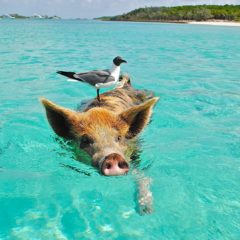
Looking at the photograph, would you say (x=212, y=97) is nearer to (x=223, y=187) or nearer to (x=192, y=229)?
(x=223, y=187)

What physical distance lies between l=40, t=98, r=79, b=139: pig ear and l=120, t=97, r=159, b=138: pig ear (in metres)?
0.69

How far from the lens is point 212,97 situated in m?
12.4

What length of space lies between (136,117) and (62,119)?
3.43 ft

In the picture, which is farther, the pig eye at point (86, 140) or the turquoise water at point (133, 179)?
the pig eye at point (86, 140)

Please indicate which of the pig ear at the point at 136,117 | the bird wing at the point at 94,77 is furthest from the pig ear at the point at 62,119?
the bird wing at the point at 94,77

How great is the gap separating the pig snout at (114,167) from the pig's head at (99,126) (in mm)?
536

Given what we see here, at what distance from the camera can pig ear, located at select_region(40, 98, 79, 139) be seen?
18.0 feet

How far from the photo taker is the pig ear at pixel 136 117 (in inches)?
219

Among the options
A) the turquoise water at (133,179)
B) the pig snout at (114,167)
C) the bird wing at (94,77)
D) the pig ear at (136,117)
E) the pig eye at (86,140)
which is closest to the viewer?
the pig snout at (114,167)

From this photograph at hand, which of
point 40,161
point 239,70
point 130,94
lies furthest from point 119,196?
point 239,70

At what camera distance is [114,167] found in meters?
4.49

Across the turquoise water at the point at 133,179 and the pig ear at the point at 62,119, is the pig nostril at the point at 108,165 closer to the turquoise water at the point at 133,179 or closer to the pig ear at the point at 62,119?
the turquoise water at the point at 133,179

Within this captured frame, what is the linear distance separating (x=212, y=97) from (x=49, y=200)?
26.2ft

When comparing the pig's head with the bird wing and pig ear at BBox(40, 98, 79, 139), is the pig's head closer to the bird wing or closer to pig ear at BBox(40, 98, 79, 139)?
pig ear at BBox(40, 98, 79, 139)
